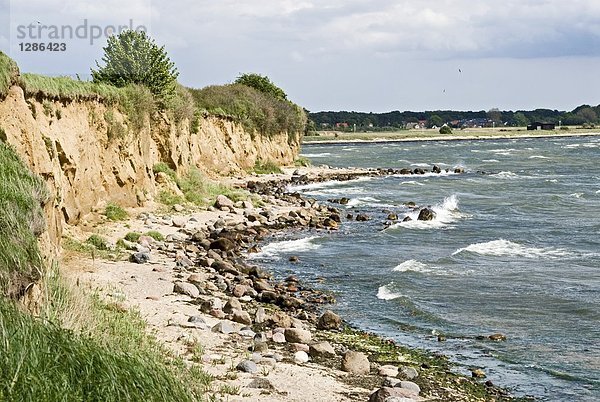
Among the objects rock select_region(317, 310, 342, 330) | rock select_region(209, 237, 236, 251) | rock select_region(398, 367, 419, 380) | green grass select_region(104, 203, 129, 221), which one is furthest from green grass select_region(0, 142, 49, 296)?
green grass select_region(104, 203, 129, 221)

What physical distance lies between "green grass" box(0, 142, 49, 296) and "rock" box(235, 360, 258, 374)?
3645mm

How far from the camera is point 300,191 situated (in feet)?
165

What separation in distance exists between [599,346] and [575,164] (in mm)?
70544

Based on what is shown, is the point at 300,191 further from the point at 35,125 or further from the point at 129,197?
the point at 35,125

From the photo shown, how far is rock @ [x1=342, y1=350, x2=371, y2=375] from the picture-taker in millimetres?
13584

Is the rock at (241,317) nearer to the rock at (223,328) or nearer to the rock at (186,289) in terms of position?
the rock at (223,328)

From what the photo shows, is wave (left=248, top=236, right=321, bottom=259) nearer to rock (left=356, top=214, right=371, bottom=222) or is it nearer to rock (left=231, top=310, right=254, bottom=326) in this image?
rock (left=356, top=214, right=371, bottom=222)

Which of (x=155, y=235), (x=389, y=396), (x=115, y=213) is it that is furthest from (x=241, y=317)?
(x=115, y=213)

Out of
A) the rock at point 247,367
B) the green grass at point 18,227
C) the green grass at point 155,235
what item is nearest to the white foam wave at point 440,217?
Result: the green grass at point 155,235

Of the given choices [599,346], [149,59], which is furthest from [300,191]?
[599,346]

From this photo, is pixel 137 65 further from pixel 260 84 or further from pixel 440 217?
pixel 260 84

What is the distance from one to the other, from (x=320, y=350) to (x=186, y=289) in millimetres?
4972

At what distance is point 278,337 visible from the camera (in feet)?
49.4

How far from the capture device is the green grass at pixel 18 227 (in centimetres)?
1004
